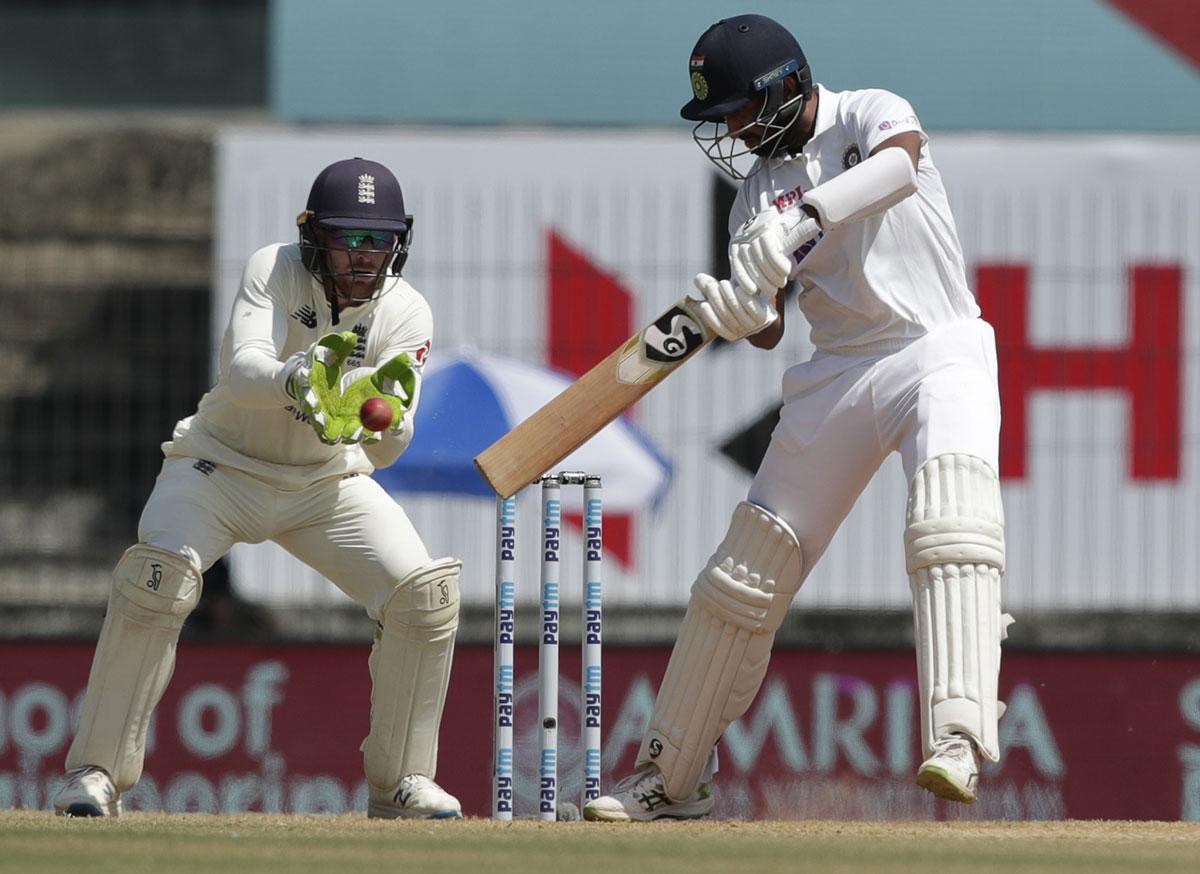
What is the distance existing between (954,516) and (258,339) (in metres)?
1.65

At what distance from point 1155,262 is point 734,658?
18.2ft

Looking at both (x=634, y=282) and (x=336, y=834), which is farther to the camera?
(x=634, y=282)

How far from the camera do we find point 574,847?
4539 millimetres

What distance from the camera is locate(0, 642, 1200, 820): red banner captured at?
882cm

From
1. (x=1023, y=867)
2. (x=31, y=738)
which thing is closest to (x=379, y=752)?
(x=1023, y=867)

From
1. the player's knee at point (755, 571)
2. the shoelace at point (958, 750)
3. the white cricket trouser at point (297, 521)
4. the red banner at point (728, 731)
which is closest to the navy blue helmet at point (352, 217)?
the white cricket trouser at point (297, 521)

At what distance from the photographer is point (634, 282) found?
10180mm

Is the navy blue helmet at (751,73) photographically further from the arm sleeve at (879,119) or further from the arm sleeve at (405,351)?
the arm sleeve at (405,351)

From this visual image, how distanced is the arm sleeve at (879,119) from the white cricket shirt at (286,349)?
3.81 ft

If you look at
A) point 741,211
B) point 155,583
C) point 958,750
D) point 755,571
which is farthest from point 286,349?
point 958,750

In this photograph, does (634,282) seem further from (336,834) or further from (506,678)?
(336,834)

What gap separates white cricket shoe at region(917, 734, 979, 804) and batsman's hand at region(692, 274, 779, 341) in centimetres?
97

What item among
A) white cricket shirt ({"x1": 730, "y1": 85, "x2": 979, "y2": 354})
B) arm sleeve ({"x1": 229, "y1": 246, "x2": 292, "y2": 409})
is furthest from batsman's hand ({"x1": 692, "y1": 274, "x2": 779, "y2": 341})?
arm sleeve ({"x1": 229, "y1": 246, "x2": 292, "y2": 409})

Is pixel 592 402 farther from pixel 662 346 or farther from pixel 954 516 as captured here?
pixel 954 516
